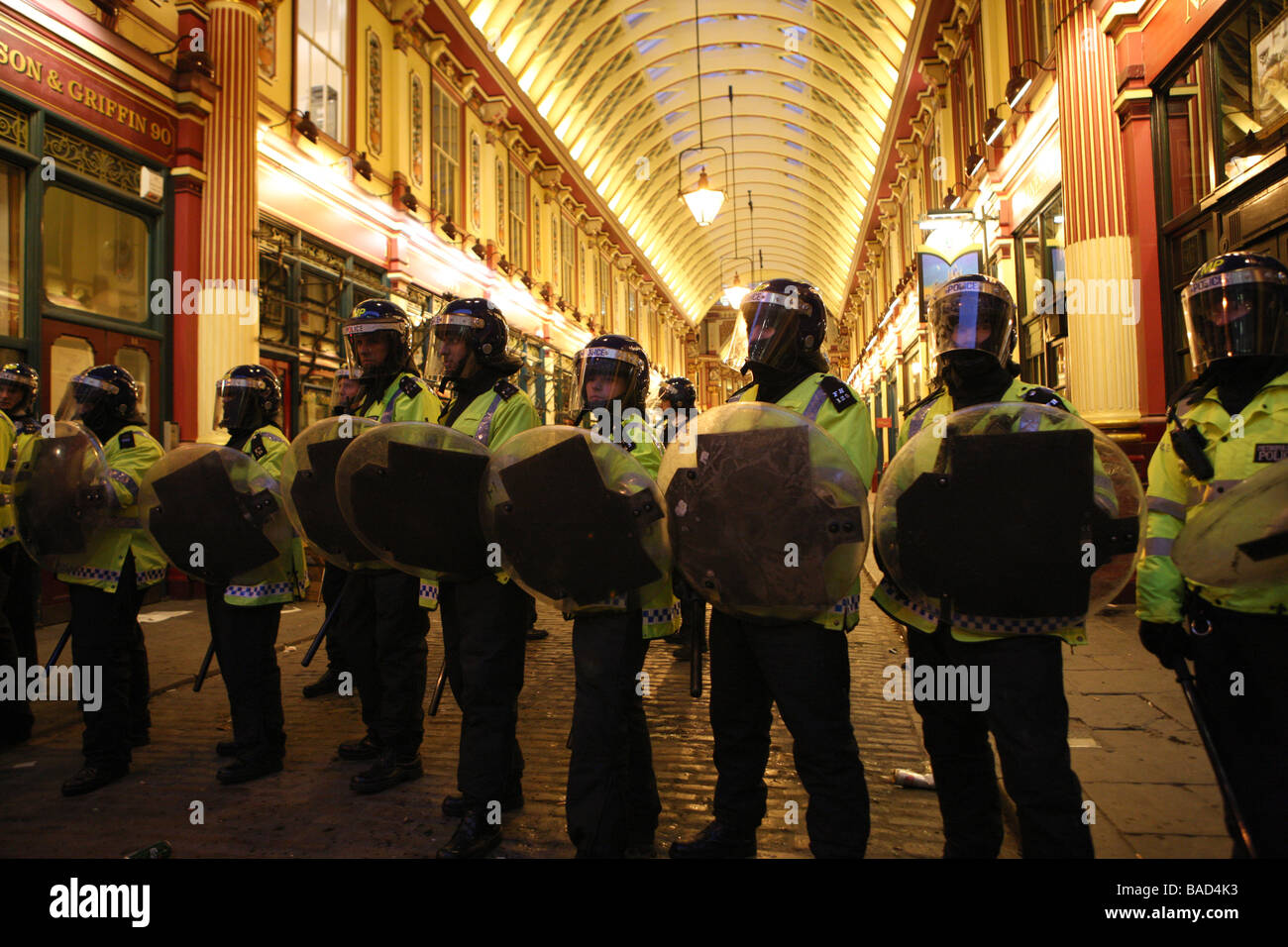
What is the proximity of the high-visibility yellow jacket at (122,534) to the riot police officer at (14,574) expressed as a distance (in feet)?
2.70

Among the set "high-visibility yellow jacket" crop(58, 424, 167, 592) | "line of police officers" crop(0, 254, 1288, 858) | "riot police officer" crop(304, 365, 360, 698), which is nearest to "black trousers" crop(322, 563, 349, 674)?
"riot police officer" crop(304, 365, 360, 698)

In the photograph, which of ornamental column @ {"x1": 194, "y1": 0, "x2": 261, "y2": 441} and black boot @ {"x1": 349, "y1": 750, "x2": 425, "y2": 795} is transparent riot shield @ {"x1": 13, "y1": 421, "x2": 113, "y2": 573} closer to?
black boot @ {"x1": 349, "y1": 750, "x2": 425, "y2": 795}

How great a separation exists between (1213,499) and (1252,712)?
58 cm

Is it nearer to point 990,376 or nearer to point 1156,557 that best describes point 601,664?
point 990,376

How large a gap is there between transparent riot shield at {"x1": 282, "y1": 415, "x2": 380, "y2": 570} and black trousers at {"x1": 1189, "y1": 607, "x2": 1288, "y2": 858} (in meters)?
2.90

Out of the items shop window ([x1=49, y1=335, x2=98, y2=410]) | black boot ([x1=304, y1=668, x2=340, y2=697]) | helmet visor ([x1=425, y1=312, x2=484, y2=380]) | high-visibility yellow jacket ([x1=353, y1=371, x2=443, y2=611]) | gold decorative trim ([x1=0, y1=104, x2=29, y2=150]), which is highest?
gold decorative trim ([x1=0, y1=104, x2=29, y2=150])

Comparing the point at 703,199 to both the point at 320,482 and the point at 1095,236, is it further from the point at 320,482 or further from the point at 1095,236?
the point at 320,482

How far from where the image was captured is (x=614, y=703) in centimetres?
248

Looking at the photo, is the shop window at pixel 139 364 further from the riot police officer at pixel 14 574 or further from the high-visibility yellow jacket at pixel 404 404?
the high-visibility yellow jacket at pixel 404 404

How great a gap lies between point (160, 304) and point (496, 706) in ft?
24.4

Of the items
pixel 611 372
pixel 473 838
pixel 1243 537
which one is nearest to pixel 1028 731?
pixel 1243 537

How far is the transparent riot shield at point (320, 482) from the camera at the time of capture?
123 inches

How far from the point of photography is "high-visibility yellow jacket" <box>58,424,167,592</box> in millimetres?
3541
